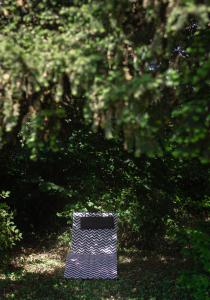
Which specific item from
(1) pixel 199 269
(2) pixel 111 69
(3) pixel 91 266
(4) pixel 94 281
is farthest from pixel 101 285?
(2) pixel 111 69

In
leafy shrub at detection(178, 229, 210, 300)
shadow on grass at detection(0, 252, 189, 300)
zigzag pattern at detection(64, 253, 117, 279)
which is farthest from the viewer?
zigzag pattern at detection(64, 253, 117, 279)

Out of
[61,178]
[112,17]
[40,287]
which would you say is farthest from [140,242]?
[112,17]

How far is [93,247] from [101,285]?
48.1 inches

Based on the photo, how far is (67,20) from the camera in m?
3.79

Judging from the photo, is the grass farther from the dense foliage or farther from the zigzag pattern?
the dense foliage

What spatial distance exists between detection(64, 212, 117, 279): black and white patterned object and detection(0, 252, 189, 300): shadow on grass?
0.19 meters

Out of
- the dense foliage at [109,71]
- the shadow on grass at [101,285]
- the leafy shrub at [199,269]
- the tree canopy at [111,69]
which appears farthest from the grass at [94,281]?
the tree canopy at [111,69]

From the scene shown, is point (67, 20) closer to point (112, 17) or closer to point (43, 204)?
point (112, 17)

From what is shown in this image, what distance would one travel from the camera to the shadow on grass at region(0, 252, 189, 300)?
6.54 metres

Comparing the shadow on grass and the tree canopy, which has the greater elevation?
the tree canopy

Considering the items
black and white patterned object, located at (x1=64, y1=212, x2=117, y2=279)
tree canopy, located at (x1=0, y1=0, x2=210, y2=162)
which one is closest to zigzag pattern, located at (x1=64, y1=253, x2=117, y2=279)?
black and white patterned object, located at (x1=64, y1=212, x2=117, y2=279)

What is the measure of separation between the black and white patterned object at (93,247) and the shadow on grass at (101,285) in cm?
19

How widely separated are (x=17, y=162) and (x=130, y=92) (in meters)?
5.93

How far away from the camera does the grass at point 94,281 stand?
6.56 m
